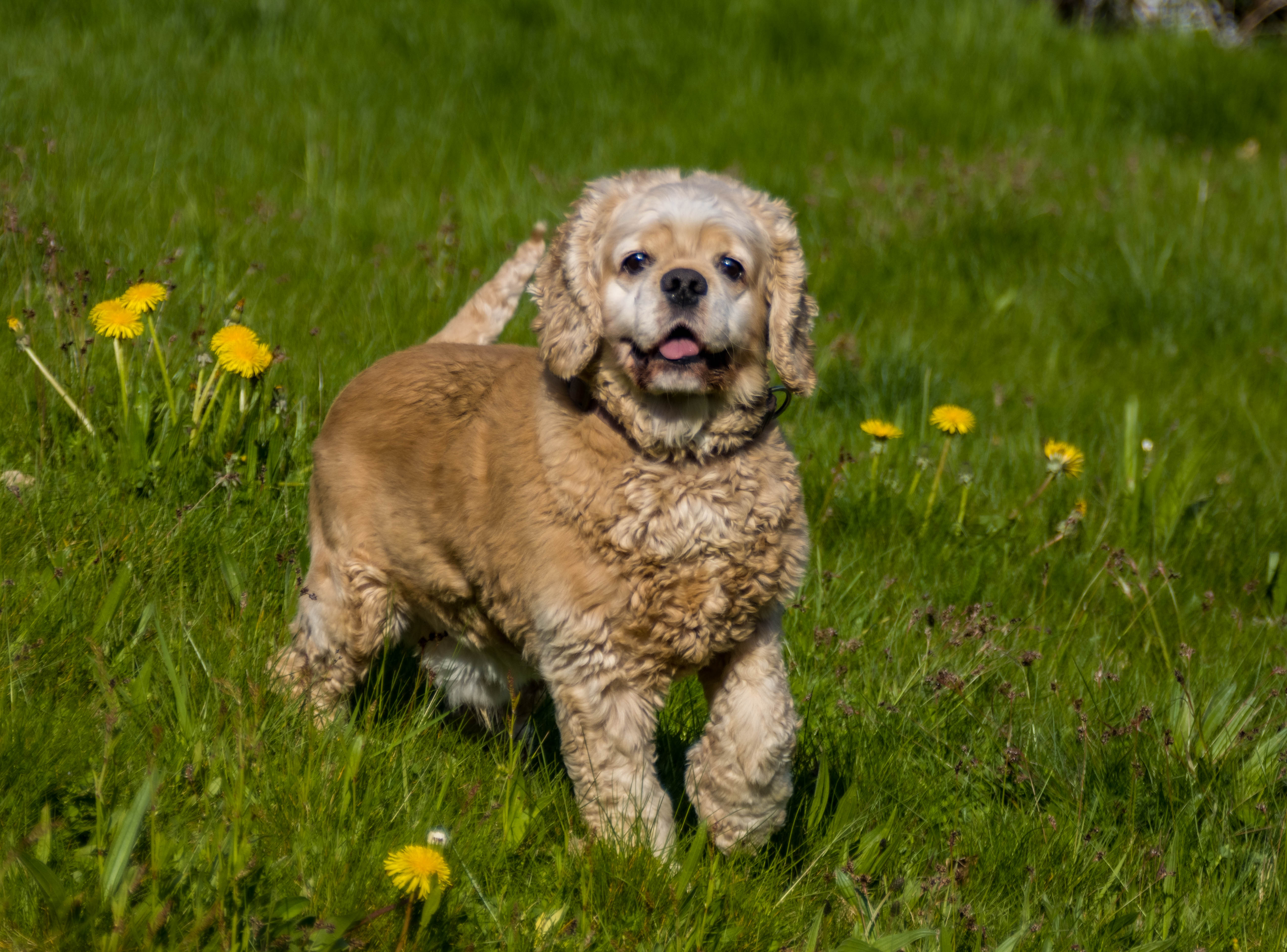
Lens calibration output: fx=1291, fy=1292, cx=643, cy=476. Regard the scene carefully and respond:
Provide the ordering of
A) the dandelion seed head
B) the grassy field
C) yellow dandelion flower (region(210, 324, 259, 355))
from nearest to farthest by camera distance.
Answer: the dandelion seed head, the grassy field, yellow dandelion flower (region(210, 324, 259, 355))

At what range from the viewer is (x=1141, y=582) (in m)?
4.02

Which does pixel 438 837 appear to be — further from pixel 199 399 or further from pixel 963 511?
pixel 963 511

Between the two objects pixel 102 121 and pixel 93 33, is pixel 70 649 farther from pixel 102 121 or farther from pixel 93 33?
pixel 93 33

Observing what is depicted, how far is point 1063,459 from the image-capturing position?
14.9ft

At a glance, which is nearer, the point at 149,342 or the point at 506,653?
the point at 506,653

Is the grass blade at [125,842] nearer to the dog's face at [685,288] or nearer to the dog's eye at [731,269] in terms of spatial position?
the dog's face at [685,288]

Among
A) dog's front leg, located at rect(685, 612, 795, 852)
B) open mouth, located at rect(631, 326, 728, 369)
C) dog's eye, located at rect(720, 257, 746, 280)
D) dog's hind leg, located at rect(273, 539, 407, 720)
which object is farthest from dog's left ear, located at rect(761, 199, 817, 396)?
dog's hind leg, located at rect(273, 539, 407, 720)

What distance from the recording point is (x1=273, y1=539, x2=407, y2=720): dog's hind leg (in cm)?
343

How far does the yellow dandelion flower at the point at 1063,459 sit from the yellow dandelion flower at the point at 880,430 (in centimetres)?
53

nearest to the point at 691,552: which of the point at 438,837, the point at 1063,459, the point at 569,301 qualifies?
the point at 569,301

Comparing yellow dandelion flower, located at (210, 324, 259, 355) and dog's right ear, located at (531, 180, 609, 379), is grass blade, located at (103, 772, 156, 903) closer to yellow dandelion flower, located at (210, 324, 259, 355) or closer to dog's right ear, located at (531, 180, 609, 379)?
dog's right ear, located at (531, 180, 609, 379)

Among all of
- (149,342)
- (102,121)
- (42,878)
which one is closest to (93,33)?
(102,121)

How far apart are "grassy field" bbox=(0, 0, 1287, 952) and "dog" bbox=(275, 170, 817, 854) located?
24 cm

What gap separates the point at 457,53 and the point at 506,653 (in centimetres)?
579
